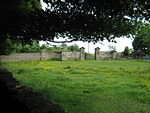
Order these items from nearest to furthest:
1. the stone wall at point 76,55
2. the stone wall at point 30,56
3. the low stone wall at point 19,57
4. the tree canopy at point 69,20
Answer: the tree canopy at point 69,20 → the low stone wall at point 19,57 → the stone wall at point 30,56 → the stone wall at point 76,55

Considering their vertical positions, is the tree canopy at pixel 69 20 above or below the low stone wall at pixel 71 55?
above

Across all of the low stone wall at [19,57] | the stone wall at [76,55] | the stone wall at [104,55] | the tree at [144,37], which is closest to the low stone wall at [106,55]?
the stone wall at [104,55]

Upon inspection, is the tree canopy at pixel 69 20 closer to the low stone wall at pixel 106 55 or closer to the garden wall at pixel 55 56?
the garden wall at pixel 55 56

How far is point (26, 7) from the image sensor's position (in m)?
5.39

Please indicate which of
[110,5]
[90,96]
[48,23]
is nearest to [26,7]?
[48,23]

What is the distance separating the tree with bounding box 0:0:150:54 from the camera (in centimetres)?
486

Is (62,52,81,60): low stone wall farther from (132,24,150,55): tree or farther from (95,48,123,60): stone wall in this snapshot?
(132,24,150,55): tree

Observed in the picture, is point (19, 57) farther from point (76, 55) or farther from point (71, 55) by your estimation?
point (76, 55)

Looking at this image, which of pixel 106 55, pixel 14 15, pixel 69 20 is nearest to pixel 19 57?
pixel 106 55

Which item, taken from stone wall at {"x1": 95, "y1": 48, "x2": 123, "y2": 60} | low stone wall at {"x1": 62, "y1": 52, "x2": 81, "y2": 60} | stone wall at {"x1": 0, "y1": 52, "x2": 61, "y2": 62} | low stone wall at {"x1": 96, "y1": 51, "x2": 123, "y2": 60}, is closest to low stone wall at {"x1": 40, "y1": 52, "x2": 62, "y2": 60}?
stone wall at {"x1": 0, "y1": 52, "x2": 61, "y2": 62}

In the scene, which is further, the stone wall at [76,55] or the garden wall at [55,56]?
the stone wall at [76,55]

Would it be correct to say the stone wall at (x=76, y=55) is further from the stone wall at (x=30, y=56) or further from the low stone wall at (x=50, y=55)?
the stone wall at (x=30, y=56)

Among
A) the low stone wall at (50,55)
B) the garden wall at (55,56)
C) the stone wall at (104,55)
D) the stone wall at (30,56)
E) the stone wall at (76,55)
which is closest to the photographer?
the stone wall at (30,56)

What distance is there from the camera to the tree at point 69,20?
4855mm
